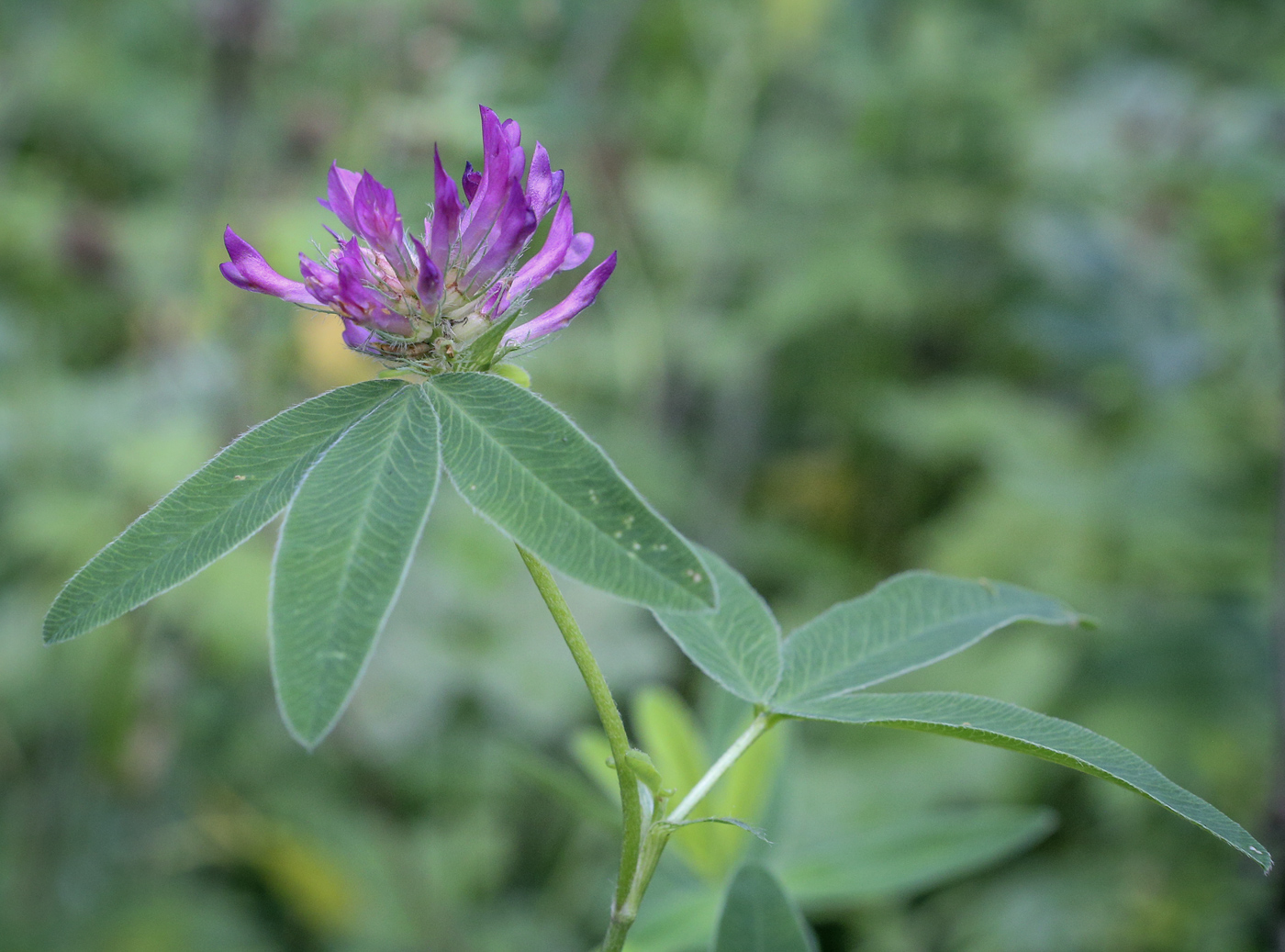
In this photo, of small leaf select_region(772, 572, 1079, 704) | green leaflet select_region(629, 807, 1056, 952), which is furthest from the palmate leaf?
small leaf select_region(772, 572, 1079, 704)

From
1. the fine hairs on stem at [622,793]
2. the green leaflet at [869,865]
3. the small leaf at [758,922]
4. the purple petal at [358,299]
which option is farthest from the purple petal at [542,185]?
the green leaflet at [869,865]

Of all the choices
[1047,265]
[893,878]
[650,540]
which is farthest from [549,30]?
[650,540]

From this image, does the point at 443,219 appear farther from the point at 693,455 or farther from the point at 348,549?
the point at 693,455

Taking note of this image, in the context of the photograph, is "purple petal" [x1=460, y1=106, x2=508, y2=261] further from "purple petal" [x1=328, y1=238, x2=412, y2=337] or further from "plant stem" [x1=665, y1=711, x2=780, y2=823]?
"plant stem" [x1=665, y1=711, x2=780, y2=823]

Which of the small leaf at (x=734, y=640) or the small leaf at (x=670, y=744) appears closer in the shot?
the small leaf at (x=734, y=640)

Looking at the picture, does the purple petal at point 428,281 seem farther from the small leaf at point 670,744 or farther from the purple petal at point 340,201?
the small leaf at point 670,744

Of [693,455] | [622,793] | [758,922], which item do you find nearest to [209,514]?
[622,793]
